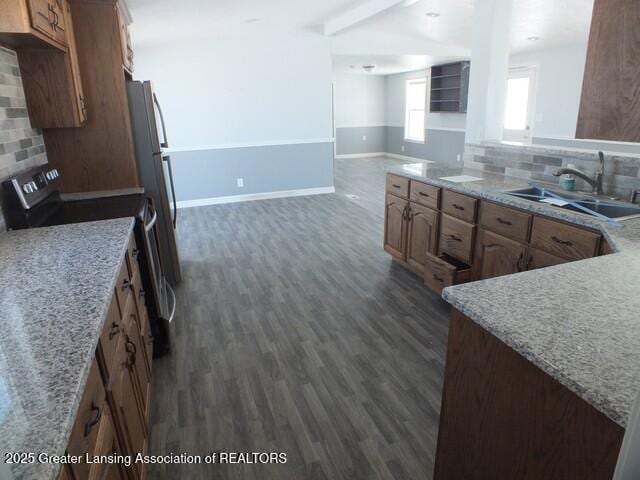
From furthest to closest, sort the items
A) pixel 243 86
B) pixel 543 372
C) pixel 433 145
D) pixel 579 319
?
pixel 433 145 < pixel 243 86 < pixel 579 319 < pixel 543 372

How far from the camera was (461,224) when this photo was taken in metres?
2.79

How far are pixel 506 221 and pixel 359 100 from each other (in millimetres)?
9119

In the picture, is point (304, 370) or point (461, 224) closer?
point (304, 370)

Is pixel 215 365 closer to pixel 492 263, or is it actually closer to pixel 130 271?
pixel 130 271

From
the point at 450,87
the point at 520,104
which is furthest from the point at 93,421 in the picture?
the point at 450,87

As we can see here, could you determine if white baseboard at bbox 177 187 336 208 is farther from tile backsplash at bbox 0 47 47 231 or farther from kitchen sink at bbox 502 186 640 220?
kitchen sink at bbox 502 186 640 220

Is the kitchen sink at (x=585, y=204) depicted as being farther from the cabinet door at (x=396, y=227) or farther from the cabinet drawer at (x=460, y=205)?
the cabinet door at (x=396, y=227)

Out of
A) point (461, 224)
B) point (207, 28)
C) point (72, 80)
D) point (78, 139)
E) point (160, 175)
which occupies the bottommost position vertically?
point (461, 224)

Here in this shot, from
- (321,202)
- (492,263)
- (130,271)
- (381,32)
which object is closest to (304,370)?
(130,271)

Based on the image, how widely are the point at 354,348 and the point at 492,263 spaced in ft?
3.35

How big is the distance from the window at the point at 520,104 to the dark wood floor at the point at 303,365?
4626mm

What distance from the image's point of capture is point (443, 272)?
9.23 ft

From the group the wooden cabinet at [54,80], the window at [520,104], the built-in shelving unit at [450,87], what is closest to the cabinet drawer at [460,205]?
the wooden cabinet at [54,80]

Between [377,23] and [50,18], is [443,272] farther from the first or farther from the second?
[377,23]
